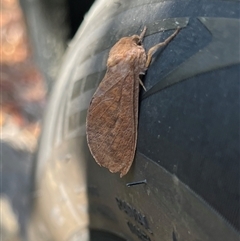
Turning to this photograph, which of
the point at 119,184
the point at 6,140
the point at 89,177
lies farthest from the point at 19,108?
the point at 119,184

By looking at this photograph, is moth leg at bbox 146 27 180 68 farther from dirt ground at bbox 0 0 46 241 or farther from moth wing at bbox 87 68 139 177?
dirt ground at bbox 0 0 46 241

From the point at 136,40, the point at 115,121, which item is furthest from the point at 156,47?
the point at 115,121

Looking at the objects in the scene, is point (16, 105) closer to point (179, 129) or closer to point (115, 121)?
point (115, 121)

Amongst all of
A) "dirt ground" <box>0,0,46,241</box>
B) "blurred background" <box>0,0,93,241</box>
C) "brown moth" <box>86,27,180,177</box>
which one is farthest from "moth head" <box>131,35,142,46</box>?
"dirt ground" <box>0,0,46,241</box>

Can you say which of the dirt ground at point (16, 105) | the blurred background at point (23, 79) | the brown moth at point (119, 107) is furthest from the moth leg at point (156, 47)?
the dirt ground at point (16, 105)

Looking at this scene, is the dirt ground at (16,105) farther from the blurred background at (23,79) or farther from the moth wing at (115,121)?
the moth wing at (115,121)

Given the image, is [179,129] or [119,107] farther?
[119,107]
